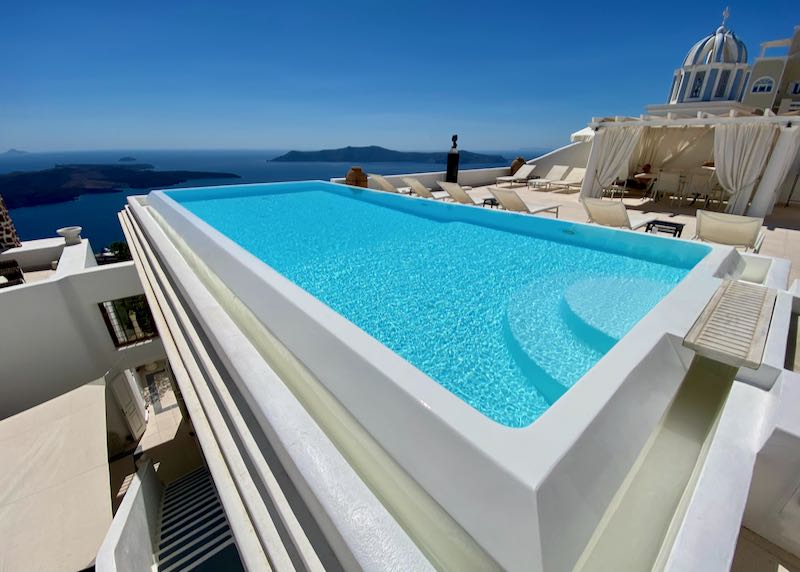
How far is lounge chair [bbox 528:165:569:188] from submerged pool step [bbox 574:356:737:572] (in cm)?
900

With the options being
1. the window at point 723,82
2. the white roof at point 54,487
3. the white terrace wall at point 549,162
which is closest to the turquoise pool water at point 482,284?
the white roof at point 54,487

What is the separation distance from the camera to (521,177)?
434 inches

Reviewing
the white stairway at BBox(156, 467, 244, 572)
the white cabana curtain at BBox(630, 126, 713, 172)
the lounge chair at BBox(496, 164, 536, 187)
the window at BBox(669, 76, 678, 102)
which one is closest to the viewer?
the white stairway at BBox(156, 467, 244, 572)

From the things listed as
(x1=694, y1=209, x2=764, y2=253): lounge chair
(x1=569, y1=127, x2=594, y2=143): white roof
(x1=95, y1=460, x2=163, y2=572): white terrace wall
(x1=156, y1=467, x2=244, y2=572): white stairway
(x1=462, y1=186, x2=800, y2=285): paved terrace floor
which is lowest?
(x1=156, y1=467, x2=244, y2=572): white stairway

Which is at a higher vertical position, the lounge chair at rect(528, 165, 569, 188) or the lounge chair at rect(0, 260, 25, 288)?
the lounge chair at rect(528, 165, 569, 188)

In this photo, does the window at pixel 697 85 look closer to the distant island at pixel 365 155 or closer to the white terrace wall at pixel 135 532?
the white terrace wall at pixel 135 532

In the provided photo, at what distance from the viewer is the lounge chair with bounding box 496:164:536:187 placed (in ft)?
36.1

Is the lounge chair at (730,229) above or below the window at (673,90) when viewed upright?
below

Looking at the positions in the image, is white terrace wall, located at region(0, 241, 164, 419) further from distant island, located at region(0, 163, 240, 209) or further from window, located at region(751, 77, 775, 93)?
distant island, located at region(0, 163, 240, 209)

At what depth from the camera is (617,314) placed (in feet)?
8.34

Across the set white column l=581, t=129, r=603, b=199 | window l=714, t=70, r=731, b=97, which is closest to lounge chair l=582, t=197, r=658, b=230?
white column l=581, t=129, r=603, b=199

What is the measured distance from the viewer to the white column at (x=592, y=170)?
25.2 feet

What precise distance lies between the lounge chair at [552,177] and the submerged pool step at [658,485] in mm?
9002

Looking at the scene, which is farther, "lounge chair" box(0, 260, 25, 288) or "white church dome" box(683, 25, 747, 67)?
"white church dome" box(683, 25, 747, 67)
